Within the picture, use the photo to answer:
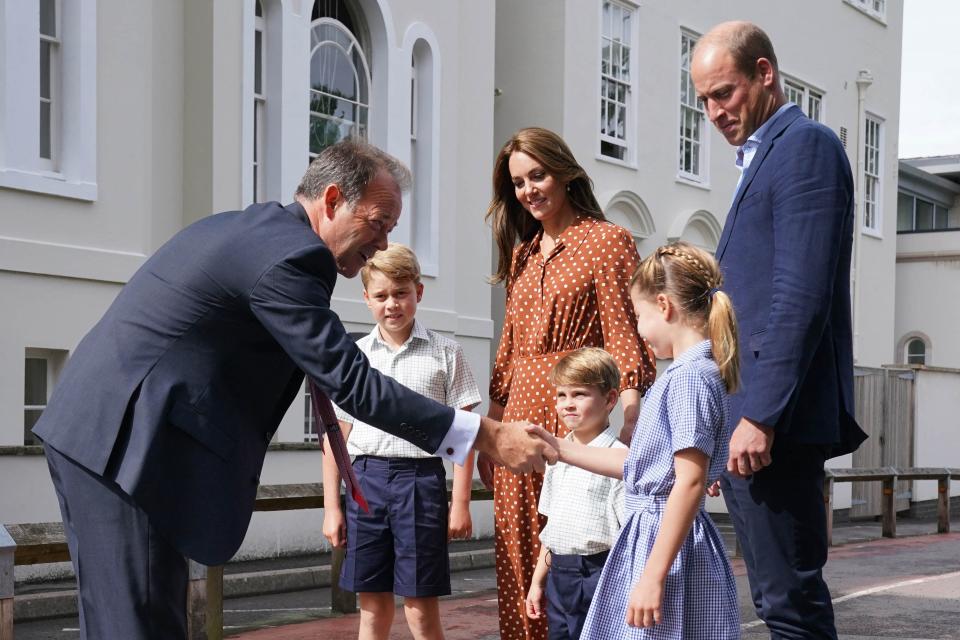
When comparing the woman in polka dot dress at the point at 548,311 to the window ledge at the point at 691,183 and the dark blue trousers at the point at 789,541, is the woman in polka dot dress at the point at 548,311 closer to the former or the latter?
the dark blue trousers at the point at 789,541

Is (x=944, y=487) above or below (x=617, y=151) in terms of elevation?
below

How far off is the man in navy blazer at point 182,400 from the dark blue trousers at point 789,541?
1.03m

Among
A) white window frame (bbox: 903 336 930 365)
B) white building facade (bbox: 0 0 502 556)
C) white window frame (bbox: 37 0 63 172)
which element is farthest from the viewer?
white window frame (bbox: 903 336 930 365)

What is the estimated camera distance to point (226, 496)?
3.44m

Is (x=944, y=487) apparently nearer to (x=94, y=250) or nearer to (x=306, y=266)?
(x=94, y=250)

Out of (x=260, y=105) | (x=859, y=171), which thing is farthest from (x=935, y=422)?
(x=260, y=105)

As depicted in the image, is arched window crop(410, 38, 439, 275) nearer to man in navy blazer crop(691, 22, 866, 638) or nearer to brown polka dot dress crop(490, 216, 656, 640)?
brown polka dot dress crop(490, 216, 656, 640)

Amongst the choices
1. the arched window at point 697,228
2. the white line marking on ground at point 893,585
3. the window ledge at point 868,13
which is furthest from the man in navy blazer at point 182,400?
the window ledge at point 868,13

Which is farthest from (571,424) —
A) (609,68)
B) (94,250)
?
(609,68)

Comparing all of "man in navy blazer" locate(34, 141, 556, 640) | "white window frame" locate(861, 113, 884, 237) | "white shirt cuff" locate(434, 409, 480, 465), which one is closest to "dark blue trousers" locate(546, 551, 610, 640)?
"white shirt cuff" locate(434, 409, 480, 465)

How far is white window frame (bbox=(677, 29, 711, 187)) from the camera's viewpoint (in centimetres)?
1911

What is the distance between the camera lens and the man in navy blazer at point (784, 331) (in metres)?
3.64

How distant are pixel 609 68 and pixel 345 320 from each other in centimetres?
654

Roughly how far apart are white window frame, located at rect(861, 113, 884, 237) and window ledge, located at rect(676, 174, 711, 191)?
6240mm
